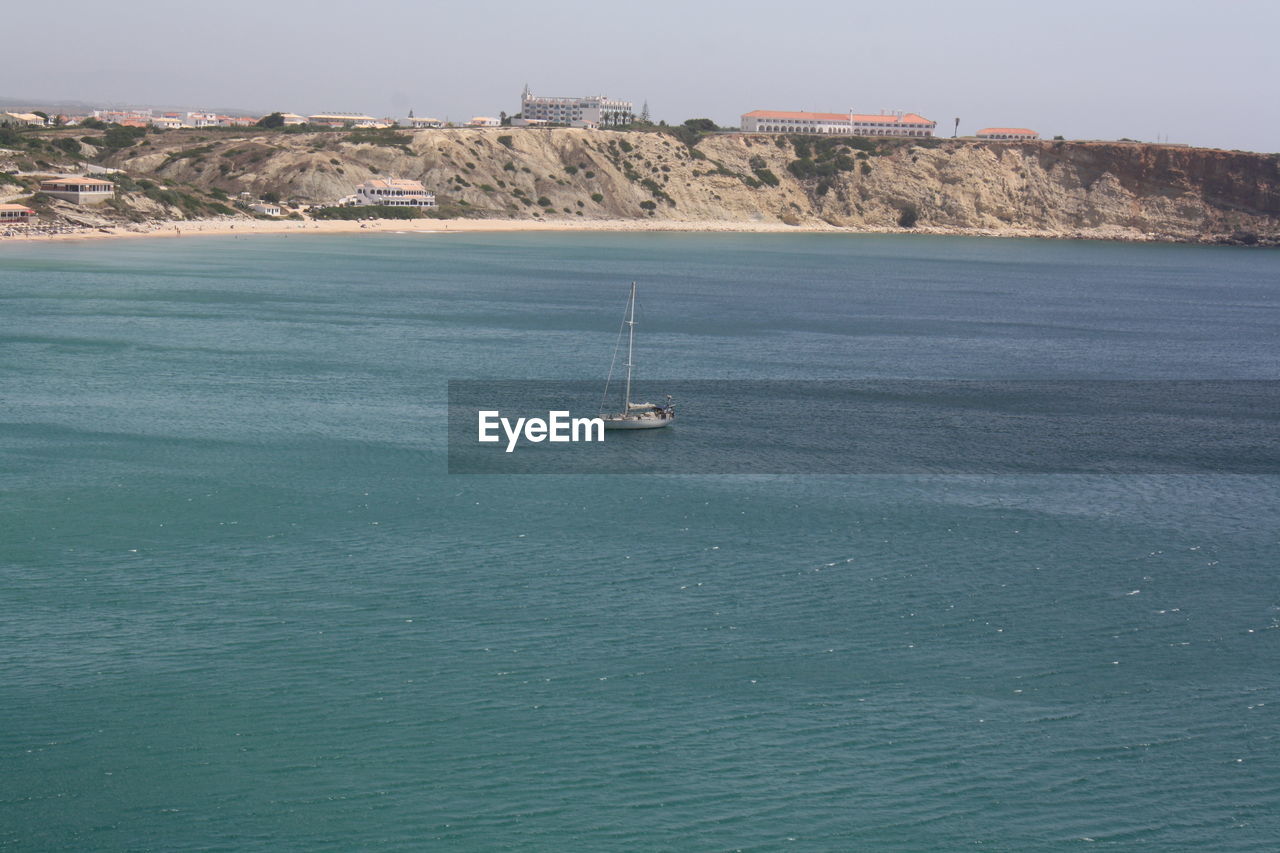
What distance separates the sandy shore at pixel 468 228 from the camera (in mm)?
124938

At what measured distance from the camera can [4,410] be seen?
155ft

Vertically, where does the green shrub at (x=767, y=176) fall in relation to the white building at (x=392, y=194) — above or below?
above

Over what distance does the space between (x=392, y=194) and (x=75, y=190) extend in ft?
142

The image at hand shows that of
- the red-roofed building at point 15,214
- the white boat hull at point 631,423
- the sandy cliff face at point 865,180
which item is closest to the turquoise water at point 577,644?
the white boat hull at point 631,423

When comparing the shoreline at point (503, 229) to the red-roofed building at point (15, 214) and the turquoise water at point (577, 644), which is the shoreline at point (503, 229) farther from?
the turquoise water at point (577, 644)

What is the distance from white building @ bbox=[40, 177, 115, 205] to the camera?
12219 centimetres

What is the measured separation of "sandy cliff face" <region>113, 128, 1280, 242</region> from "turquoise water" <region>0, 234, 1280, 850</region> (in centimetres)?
11901

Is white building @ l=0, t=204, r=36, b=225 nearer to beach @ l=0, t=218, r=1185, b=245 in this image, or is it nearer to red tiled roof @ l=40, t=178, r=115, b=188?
beach @ l=0, t=218, r=1185, b=245

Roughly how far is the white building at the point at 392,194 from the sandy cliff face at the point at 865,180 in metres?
7.99

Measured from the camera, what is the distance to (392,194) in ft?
520

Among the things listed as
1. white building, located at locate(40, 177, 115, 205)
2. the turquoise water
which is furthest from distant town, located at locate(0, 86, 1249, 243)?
the turquoise water

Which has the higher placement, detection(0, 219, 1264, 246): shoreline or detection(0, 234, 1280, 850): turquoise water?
detection(0, 219, 1264, 246): shoreline

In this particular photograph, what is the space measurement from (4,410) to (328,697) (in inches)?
1155

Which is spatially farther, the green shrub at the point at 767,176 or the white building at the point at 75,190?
the green shrub at the point at 767,176
